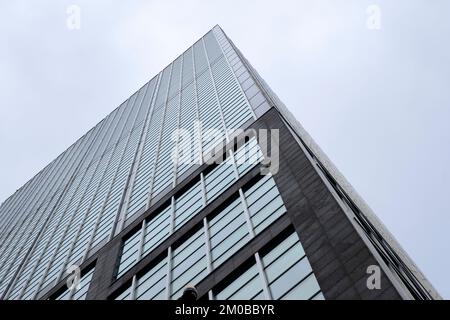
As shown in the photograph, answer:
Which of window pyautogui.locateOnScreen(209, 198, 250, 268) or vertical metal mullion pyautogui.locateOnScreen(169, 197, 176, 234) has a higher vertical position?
vertical metal mullion pyautogui.locateOnScreen(169, 197, 176, 234)

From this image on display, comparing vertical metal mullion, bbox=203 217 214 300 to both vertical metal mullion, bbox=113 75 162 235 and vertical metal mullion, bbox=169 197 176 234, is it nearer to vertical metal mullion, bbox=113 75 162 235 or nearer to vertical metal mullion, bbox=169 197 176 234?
vertical metal mullion, bbox=169 197 176 234

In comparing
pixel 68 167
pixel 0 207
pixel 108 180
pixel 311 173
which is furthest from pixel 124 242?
pixel 0 207

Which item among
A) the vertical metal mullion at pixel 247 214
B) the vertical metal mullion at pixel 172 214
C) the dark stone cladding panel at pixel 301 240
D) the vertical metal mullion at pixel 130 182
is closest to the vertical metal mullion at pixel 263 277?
the dark stone cladding panel at pixel 301 240

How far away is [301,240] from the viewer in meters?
21.9

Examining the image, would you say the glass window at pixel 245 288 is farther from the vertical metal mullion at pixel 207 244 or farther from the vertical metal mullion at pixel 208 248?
the vertical metal mullion at pixel 207 244

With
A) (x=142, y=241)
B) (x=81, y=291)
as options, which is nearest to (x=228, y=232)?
(x=142, y=241)

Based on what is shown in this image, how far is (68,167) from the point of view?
9275 cm

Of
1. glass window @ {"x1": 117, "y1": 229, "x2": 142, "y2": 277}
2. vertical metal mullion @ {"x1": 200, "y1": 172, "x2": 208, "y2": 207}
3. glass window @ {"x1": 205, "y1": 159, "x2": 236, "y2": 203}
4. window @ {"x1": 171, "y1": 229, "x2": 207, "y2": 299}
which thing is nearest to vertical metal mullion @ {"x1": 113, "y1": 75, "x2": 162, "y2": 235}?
glass window @ {"x1": 117, "y1": 229, "x2": 142, "y2": 277}

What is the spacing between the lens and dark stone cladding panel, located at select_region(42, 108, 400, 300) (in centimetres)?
1830

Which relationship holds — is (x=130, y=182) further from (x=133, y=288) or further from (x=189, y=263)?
(x=189, y=263)

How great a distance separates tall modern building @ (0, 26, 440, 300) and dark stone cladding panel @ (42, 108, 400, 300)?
7cm

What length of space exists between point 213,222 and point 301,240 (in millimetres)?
9112
